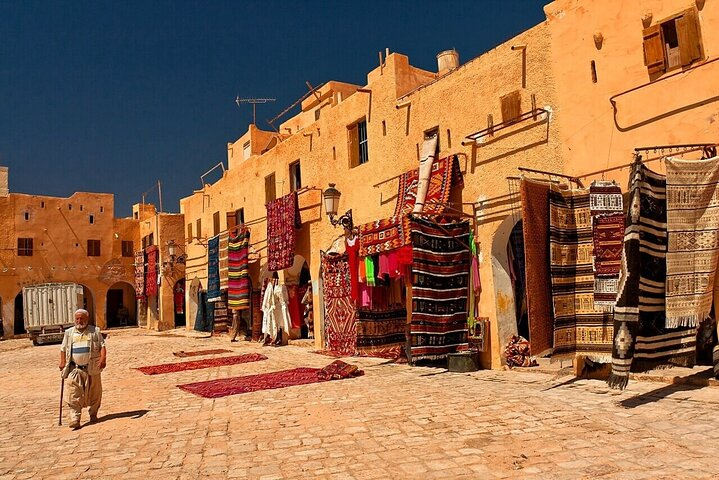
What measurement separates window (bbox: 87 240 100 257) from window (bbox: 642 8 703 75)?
29125 millimetres

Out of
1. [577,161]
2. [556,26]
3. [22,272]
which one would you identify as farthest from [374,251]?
[22,272]

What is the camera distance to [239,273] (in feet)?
60.2

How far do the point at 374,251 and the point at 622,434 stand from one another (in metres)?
6.39

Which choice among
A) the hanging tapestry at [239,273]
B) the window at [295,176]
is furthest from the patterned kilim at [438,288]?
the hanging tapestry at [239,273]

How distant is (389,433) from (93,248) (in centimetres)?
2861

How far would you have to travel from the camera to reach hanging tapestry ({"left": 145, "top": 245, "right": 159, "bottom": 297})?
2789 cm

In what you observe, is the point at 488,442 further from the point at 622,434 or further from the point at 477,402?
the point at 477,402

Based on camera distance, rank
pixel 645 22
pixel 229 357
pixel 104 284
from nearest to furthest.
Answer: pixel 645 22 → pixel 229 357 → pixel 104 284

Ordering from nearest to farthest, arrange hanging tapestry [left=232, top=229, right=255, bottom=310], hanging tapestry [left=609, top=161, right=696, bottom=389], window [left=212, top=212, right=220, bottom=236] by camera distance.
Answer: hanging tapestry [left=609, top=161, right=696, bottom=389], hanging tapestry [left=232, top=229, right=255, bottom=310], window [left=212, top=212, right=220, bottom=236]

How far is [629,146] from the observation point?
734 centimetres

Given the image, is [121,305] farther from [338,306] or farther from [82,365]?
[82,365]

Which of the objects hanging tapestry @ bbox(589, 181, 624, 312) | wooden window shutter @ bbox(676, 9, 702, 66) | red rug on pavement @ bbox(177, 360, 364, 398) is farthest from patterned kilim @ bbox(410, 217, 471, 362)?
wooden window shutter @ bbox(676, 9, 702, 66)

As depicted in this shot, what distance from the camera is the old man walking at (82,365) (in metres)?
6.64

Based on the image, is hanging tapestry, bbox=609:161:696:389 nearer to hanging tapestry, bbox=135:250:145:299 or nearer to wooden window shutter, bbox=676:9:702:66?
wooden window shutter, bbox=676:9:702:66
